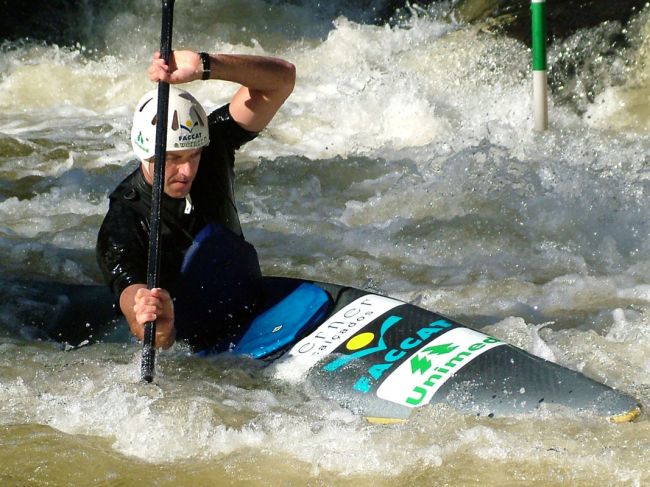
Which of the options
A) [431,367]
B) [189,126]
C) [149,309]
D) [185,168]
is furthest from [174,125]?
[431,367]

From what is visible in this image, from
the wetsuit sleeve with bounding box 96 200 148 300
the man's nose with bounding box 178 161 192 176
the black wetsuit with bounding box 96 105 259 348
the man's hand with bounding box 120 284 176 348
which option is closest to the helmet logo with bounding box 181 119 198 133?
the man's nose with bounding box 178 161 192 176

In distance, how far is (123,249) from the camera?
3771 millimetres

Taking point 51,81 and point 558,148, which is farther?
point 51,81

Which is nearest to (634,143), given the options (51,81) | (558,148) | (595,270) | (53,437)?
(558,148)

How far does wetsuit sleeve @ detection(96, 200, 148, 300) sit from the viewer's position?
375cm

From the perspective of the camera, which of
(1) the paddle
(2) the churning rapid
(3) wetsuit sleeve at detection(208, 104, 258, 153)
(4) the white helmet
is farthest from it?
(3) wetsuit sleeve at detection(208, 104, 258, 153)

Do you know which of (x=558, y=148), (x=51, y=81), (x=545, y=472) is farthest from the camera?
(x=51, y=81)

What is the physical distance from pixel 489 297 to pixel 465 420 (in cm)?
170

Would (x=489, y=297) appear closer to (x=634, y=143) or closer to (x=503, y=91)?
(x=634, y=143)

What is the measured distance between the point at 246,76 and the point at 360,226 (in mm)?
2335

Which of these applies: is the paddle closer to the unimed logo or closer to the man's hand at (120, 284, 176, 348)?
the man's hand at (120, 284, 176, 348)

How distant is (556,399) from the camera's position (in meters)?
3.46

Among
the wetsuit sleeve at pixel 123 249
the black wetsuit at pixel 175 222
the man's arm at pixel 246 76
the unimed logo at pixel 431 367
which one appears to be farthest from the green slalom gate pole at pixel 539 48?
the wetsuit sleeve at pixel 123 249

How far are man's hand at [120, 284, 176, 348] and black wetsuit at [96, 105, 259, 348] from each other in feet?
0.18
